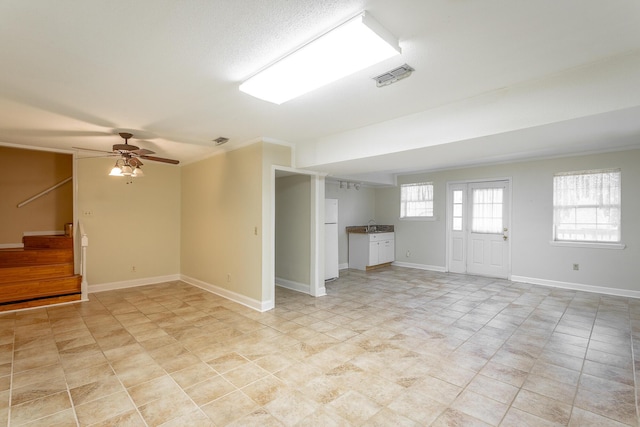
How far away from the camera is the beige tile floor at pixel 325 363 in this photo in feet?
7.11

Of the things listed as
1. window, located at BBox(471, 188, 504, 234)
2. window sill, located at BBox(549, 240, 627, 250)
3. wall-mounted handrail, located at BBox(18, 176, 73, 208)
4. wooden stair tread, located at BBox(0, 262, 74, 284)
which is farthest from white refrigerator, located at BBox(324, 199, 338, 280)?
wall-mounted handrail, located at BBox(18, 176, 73, 208)

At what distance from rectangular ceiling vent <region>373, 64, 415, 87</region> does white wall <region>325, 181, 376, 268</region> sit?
4838mm

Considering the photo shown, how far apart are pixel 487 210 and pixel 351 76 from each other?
554cm

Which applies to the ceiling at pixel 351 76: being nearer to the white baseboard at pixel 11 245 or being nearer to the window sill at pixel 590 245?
the white baseboard at pixel 11 245

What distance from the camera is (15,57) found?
2.12 meters

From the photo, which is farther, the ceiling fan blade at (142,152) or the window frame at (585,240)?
the window frame at (585,240)

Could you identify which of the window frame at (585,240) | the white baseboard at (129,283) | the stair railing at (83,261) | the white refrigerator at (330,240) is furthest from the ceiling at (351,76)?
the window frame at (585,240)

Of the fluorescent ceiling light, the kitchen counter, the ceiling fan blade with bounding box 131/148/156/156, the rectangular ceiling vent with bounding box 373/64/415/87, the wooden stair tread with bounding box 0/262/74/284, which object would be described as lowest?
the wooden stair tread with bounding box 0/262/74/284

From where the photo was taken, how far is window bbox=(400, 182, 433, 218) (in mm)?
7527

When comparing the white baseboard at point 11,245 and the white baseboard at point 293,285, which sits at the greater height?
the white baseboard at point 11,245

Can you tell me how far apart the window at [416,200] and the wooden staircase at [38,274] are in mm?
7092

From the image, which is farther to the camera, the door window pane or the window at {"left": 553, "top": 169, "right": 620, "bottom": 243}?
the door window pane

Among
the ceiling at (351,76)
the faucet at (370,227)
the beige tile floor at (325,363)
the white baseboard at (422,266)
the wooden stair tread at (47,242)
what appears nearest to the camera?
the ceiling at (351,76)

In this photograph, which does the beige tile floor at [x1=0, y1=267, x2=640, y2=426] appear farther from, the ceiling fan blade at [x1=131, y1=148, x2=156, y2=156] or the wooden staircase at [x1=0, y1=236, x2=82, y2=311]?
the ceiling fan blade at [x1=131, y1=148, x2=156, y2=156]
